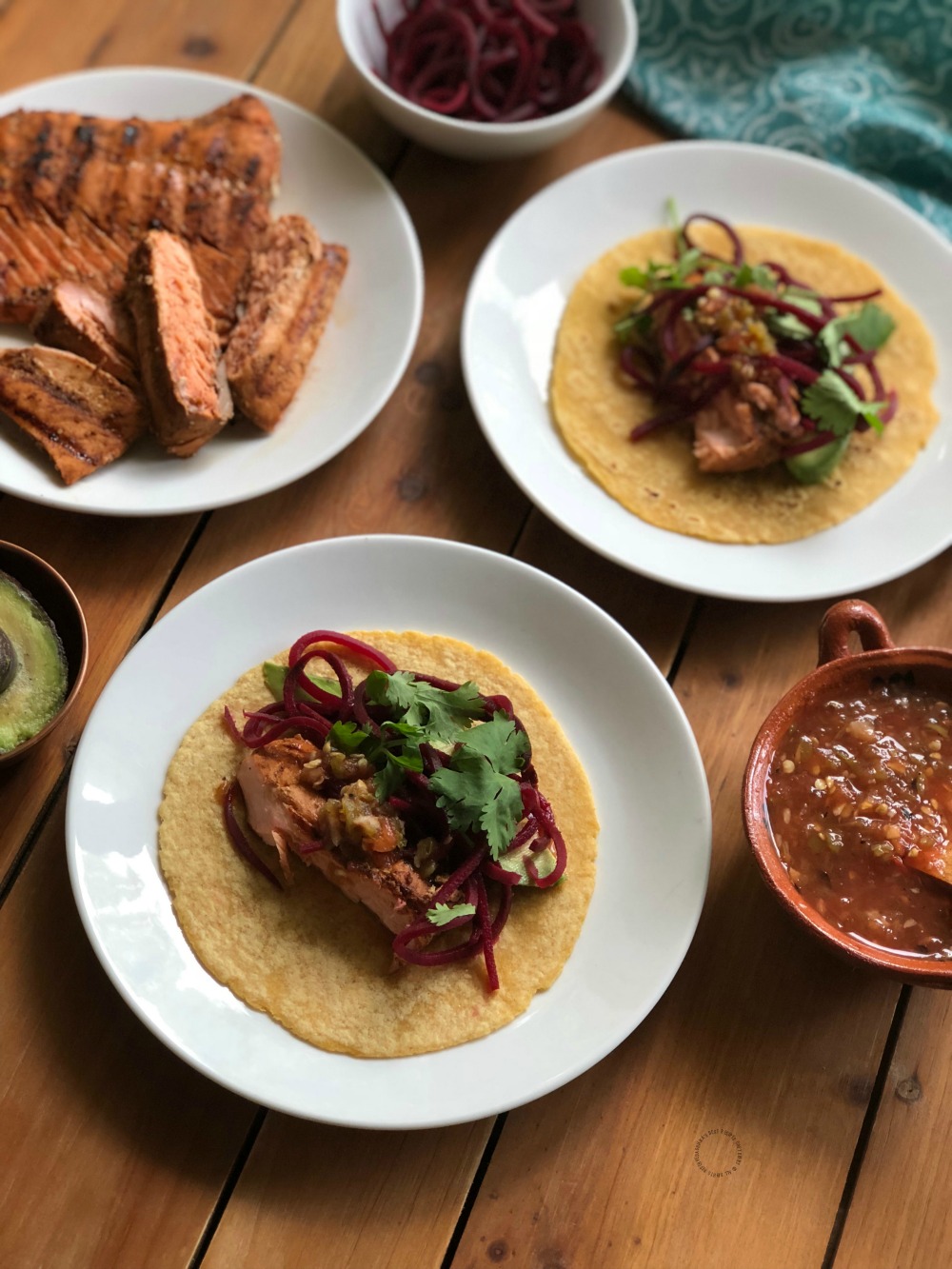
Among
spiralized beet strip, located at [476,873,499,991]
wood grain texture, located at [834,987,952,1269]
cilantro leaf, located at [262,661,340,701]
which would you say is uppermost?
cilantro leaf, located at [262,661,340,701]

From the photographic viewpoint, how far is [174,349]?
3.00 metres

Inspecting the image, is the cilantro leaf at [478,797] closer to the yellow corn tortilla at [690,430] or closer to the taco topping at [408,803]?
the taco topping at [408,803]

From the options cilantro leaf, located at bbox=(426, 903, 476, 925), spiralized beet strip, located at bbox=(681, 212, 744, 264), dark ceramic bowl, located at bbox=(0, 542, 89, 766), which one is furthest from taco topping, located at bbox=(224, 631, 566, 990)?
spiralized beet strip, located at bbox=(681, 212, 744, 264)

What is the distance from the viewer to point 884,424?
3473mm

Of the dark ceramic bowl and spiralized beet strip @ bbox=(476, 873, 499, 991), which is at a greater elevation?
the dark ceramic bowl

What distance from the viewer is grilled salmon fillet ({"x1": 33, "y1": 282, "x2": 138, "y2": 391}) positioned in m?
3.05

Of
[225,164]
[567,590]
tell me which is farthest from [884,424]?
[225,164]

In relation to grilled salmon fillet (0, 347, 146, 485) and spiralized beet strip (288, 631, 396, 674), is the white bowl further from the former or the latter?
spiralized beet strip (288, 631, 396, 674)

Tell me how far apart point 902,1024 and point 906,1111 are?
0.70 ft

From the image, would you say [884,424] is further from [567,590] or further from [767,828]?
[767,828]

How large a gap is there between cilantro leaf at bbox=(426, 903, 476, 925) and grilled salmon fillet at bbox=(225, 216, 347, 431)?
1515mm

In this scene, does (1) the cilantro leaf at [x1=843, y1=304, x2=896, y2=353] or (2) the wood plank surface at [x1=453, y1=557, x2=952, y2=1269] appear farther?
(1) the cilantro leaf at [x1=843, y1=304, x2=896, y2=353]

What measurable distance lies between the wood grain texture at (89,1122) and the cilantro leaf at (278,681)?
2.53 ft

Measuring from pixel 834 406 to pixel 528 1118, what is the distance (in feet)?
7.27
